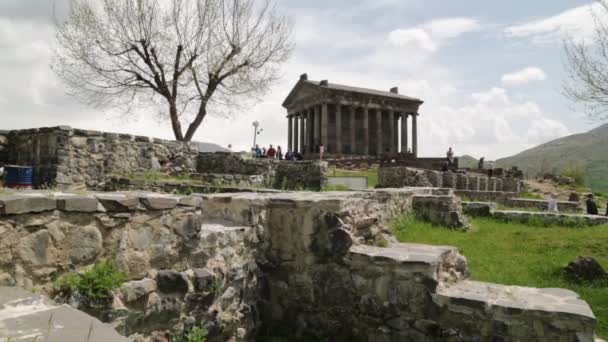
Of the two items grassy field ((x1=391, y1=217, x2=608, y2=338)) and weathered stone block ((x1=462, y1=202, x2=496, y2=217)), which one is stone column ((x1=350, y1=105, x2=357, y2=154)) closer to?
weathered stone block ((x1=462, y1=202, x2=496, y2=217))

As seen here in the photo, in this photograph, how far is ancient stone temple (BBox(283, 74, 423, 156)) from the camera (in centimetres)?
4081

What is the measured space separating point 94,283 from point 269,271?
200 centimetres

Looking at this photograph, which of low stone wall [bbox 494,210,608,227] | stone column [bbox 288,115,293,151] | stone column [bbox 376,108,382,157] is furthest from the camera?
stone column [bbox 288,115,293,151]

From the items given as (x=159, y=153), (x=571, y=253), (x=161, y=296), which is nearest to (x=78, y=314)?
(x=161, y=296)

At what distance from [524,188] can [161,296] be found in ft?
96.8

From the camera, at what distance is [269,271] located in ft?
14.2

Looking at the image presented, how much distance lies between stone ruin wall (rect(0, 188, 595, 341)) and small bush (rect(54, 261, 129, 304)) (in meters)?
0.07

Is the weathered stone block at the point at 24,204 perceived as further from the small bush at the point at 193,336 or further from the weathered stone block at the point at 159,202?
the small bush at the point at 193,336

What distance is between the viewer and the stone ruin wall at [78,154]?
950 centimetres

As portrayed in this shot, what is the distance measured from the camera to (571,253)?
711cm

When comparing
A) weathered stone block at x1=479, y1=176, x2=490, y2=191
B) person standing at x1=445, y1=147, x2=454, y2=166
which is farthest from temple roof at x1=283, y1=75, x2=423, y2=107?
weathered stone block at x1=479, y1=176, x2=490, y2=191

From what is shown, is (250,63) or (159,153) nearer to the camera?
(159,153)

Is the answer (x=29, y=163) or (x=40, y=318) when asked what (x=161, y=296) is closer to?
(x=40, y=318)

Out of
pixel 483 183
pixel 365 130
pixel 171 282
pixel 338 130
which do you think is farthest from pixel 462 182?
pixel 365 130
